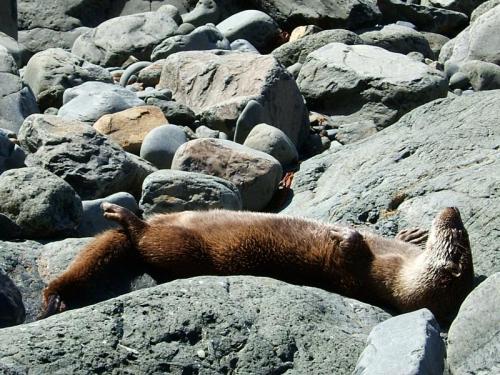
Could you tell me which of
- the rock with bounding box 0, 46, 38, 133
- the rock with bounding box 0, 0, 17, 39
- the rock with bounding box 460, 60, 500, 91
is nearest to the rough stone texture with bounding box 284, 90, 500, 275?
the rock with bounding box 0, 46, 38, 133

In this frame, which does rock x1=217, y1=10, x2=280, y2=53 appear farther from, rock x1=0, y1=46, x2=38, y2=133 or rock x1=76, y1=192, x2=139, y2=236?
rock x1=76, y1=192, x2=139, y2=236

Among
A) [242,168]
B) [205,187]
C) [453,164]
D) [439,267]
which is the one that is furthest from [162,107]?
[439,267]

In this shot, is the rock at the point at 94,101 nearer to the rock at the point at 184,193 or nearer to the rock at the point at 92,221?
the rock at the point at 184,193

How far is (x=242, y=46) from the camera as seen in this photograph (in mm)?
14844

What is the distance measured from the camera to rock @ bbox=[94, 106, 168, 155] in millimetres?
9797

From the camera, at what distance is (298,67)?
44.0 ft

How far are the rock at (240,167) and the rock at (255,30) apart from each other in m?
7.05

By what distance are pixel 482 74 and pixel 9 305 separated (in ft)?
32.2

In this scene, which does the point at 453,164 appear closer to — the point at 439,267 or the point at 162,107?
the point at 439,267

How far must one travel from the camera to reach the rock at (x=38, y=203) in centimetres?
632

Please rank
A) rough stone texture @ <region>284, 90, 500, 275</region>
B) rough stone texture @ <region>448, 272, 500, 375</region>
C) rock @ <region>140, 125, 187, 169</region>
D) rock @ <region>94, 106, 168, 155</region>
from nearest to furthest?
rough stone texture @ <region>448, 272, 500, 375</region>, rough stone texture @ <region>284, 90, 500, 275</region>, rock @ <region>140, 125, 187, 169</region>, rock @ <region>94, 106, 168, 155</region>

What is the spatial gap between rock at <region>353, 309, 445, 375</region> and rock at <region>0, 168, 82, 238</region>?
8.68 feet

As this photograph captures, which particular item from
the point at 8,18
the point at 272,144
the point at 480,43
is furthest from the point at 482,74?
the point at 8,18

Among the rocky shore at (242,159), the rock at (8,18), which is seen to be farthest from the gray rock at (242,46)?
the rock at (8,18)
